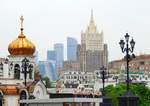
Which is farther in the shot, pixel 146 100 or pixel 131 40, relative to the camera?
pixel 146 100

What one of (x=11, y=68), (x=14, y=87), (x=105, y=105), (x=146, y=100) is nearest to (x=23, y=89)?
(x=14, y=87)

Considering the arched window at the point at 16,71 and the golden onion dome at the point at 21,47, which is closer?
the arched window at the point at 16,71

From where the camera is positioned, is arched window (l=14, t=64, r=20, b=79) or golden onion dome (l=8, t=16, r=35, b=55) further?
golden onion dome (l=8, t=16, r=35, b=55)

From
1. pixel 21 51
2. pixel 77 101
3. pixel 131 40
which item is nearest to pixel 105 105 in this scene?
pixel 77 101

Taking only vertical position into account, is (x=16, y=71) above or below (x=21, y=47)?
below

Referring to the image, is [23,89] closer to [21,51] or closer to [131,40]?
[21,51]

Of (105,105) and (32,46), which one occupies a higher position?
(32,46)

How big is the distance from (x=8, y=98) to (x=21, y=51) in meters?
6.29

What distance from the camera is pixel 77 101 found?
4678 cm

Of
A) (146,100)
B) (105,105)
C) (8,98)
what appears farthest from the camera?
(146,100)

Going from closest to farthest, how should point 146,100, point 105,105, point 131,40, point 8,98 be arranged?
point 131,40 → point 105,105 → point 8,98 → point 146,100

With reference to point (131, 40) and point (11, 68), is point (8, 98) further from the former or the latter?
point (131, 40)

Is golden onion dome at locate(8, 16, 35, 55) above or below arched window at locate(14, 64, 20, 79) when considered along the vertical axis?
above

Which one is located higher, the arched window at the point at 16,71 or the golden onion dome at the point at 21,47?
the golden onion dome at the point at 21,47
